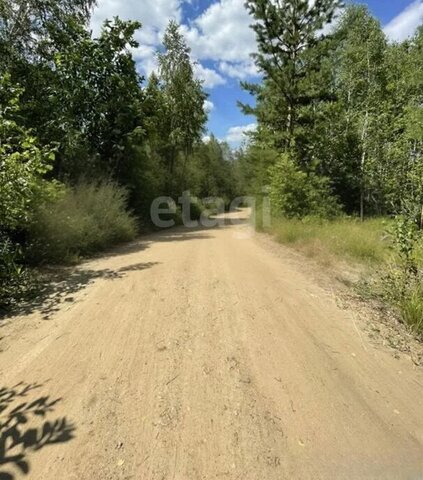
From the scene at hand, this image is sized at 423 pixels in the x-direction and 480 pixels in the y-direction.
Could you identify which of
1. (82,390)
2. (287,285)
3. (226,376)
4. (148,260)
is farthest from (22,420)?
(148,260)

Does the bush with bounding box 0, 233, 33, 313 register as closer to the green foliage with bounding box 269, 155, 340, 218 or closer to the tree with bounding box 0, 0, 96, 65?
the tree with bounding box 0, 0, 96, 65

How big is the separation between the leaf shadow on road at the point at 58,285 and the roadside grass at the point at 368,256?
165 inches

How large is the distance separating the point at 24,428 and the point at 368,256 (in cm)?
788

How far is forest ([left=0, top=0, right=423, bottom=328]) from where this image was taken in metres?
6.64

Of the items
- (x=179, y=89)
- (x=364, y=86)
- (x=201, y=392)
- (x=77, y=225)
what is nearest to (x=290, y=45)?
(x=364, y=86)

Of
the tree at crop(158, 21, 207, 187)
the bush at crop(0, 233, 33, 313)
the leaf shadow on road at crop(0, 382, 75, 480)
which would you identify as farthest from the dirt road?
the tree at crop(158, 21, 207, 187)

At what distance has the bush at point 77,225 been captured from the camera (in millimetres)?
7527

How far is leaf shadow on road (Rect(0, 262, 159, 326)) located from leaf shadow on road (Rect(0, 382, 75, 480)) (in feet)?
5.89

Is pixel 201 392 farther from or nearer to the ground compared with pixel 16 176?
nearer to the ground

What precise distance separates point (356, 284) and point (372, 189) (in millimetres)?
14062

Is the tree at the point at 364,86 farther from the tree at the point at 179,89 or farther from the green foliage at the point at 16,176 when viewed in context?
the green foliage at the point at 16,176

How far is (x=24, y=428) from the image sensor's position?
276cm

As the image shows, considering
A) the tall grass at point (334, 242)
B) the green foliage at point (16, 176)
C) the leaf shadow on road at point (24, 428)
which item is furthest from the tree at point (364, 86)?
the leaf shadow on road at point (24, 428)

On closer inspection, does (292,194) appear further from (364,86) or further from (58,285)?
(58,285)
